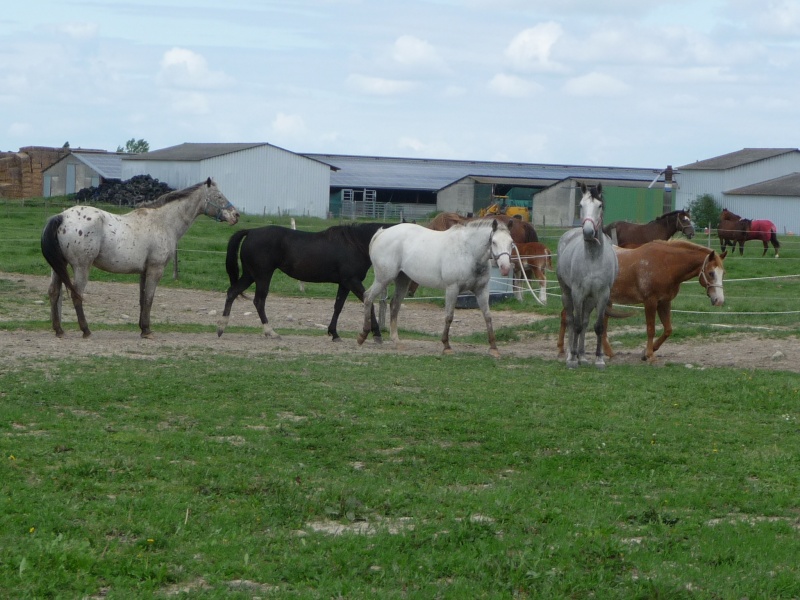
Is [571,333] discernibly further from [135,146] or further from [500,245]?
[135,146]

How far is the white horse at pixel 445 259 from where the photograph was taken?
1336 cm

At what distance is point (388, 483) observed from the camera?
21.6 ft

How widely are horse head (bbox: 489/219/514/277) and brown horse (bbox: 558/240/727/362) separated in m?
1.61

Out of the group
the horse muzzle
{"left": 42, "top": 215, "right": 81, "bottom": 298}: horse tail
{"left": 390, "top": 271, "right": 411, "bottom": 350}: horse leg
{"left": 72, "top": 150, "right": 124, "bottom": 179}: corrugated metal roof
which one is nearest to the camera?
the horse muzzle

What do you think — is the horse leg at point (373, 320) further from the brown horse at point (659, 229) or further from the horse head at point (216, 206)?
the brown horse at point (659, 229)

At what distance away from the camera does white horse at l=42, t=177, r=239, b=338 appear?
42.3 ft

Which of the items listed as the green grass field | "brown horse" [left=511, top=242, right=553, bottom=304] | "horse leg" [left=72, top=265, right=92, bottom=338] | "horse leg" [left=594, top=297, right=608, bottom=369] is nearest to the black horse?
"horse leg" [left=72, top=265, right=92, bottom=338]

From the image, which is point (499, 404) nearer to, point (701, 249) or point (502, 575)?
point (502, 575)

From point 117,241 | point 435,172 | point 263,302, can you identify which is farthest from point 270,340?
point 435,172

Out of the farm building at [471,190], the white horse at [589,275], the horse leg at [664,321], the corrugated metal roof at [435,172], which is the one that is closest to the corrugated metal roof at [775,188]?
the farm building at [471,190]

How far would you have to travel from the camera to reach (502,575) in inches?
199

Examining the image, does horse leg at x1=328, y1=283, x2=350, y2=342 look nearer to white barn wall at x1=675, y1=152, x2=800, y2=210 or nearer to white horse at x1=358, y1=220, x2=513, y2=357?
white horse at x1=358, y1=220, x2=513, y2=357

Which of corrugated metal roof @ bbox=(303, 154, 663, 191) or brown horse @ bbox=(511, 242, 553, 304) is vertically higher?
corrugated metal roof @ bbox=(303, 154, 663, 191)

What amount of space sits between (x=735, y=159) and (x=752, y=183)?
94.9 inches
